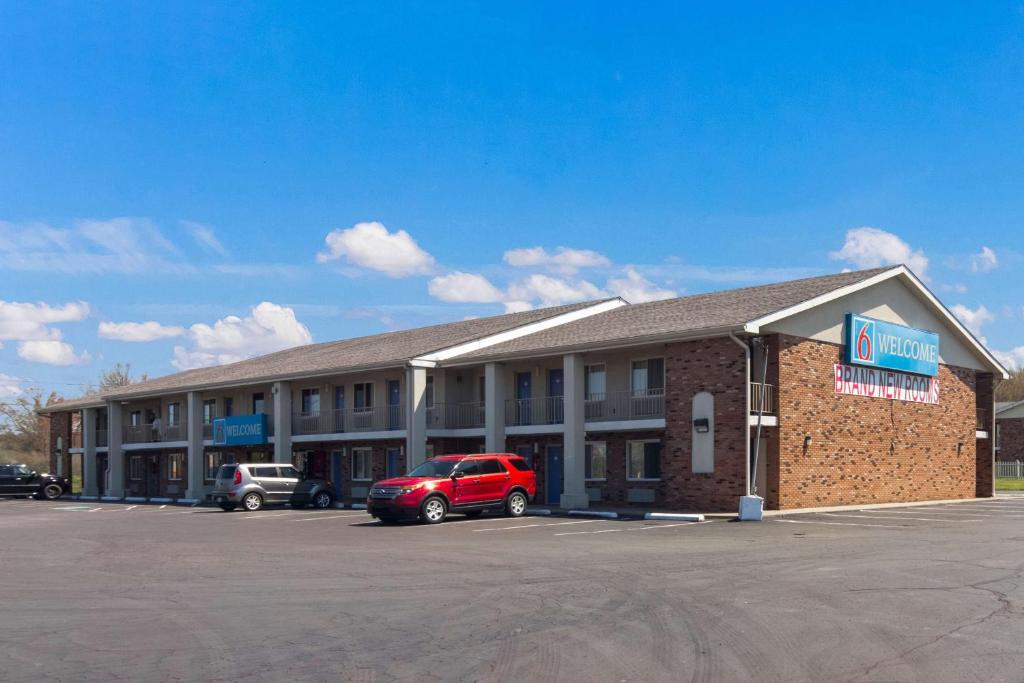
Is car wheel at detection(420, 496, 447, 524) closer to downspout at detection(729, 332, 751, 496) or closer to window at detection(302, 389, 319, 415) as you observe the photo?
downspout at detection(729, 332, 751, 496)

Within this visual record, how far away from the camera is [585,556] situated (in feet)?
53.6

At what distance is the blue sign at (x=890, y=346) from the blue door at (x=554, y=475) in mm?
9292

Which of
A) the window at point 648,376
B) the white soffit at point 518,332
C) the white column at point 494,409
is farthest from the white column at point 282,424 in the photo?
the window at point 648,376

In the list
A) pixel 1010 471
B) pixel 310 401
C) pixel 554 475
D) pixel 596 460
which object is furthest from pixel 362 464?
pixel 1010 471

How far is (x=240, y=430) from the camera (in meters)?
41.2

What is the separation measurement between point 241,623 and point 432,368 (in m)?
24.5

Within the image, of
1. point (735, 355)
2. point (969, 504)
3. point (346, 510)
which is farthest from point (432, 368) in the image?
point (969, 504)

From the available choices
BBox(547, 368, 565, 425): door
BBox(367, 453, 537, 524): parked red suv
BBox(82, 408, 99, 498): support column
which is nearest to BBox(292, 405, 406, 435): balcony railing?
BBox(547, 368, 565, 425): door

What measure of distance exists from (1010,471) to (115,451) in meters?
48.8

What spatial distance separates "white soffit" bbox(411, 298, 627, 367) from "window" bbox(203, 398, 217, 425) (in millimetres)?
17016

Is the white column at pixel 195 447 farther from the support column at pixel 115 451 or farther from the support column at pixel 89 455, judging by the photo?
the support column at pixel 89 455

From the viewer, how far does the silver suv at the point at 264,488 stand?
108 feet

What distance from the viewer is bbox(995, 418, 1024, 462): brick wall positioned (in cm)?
6412

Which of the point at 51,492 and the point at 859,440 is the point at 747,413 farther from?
the point at 51,492
